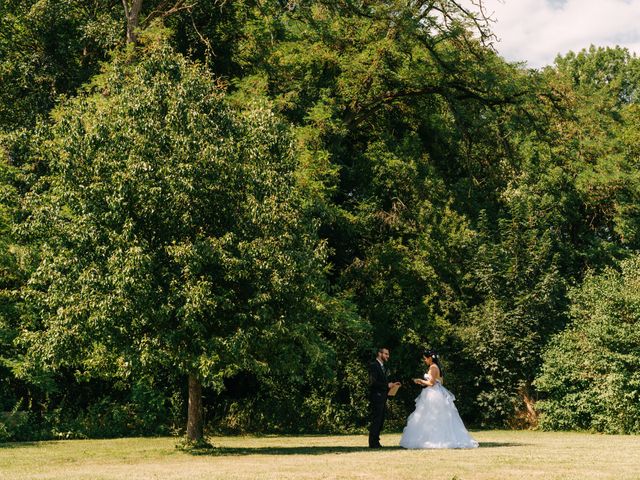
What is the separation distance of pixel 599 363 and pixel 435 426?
949 cm

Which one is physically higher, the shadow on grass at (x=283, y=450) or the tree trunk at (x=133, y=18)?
the tree trunk at (x=133, y=18)

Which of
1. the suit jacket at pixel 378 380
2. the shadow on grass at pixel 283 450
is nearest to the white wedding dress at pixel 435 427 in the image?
the shadow on grass at pixel 283 450

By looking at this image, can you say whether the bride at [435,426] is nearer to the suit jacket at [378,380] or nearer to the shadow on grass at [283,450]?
the shadow on grass at [283,450]

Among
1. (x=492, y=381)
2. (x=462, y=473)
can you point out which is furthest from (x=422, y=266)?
(x=462, y=473)

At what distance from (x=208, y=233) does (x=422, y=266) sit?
13080mm

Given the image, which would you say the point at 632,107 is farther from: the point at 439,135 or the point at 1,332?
the point at 1,332

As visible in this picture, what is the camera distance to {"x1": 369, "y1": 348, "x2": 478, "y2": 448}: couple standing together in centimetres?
1833

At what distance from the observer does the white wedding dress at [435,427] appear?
18.4 meters

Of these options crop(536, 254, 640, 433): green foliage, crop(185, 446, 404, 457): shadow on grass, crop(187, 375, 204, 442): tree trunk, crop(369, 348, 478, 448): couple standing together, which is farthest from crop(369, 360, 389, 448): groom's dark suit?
crop(536, 254, 640, 433): green foliage

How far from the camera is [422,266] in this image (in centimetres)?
2942

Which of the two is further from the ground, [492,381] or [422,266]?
[422,266]

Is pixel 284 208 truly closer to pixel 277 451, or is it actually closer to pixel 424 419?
pixel 277 451

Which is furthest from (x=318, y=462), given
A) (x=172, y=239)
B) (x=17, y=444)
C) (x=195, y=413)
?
(x=17, y=444)

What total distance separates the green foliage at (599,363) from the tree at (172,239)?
11419 millimetres
